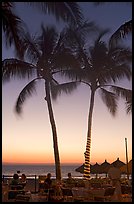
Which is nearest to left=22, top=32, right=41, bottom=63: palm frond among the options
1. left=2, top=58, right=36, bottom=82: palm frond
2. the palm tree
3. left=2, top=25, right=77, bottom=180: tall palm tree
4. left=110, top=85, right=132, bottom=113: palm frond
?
left=2, top=25, right=77, bottom=180: tall palm tree

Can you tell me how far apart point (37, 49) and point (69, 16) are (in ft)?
32.1

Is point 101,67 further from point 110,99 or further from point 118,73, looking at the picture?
point 110,99

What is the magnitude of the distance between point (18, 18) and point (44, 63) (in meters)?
9.89

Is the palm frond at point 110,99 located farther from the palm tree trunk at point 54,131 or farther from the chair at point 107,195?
the chair at point 107,195

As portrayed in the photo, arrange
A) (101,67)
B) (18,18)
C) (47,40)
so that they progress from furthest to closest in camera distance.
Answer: (101,67) < (47,40) < (18,18)

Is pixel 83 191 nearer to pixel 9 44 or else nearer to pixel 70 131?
pixel 9 44

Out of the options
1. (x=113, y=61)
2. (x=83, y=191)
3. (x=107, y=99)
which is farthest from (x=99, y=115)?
(x=83, y=191)

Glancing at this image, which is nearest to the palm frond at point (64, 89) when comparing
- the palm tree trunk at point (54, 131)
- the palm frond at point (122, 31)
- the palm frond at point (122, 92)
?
the palm tree trunk at point (54, 131)

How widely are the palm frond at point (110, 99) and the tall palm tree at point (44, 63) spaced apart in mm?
3712

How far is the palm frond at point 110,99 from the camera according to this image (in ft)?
81.0

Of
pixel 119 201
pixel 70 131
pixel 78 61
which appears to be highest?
pixel 78 61

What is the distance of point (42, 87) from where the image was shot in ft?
75.5

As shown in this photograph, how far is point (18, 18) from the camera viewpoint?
1209 centimetres

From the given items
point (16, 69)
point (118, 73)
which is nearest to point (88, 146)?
point (118, 73)
